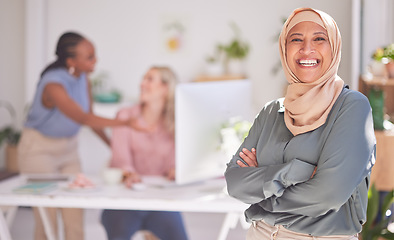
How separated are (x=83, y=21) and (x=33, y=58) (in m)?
0.78

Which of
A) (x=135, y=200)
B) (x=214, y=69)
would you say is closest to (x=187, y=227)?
(x=214, y=69)

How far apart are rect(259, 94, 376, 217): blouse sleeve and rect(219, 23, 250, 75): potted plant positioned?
4553mm

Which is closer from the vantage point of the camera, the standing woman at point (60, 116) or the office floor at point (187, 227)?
the standing woman at point (60, 116)

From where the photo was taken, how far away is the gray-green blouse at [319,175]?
1.77 m

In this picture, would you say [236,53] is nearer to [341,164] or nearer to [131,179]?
[131,179]

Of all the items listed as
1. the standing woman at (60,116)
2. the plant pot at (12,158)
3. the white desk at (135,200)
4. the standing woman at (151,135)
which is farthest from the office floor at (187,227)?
the white desk at (135,200)

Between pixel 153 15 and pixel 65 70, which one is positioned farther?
pixel 153 15

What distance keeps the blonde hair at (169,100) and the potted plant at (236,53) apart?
238cm

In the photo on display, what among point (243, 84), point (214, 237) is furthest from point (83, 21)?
point (243, 84)

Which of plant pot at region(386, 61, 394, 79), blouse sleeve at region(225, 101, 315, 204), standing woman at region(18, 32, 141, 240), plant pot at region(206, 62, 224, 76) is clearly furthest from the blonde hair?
plant pot at region(206, 62, 224, 76)

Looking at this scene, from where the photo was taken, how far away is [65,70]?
4141 mm

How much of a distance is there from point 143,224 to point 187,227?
1.79 meters

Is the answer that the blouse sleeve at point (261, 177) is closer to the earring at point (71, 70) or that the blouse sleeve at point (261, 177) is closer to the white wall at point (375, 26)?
the earring at point (71, 70)

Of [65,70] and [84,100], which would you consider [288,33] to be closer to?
[65,70]
